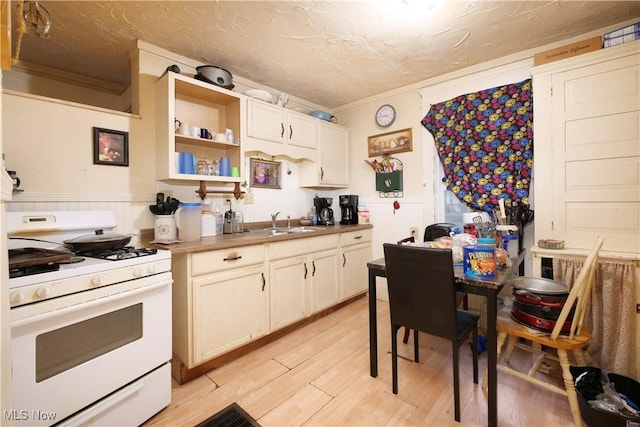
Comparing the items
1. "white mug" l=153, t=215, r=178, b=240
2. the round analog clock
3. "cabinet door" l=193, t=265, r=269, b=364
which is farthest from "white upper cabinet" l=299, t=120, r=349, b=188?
"white mug" l=153, t=215, r=178, b=240

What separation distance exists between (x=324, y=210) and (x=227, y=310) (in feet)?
5.38

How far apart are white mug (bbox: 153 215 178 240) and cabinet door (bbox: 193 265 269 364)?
435 millimetres

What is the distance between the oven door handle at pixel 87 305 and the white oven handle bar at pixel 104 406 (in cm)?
47

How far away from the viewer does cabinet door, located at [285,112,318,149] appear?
2.82 m

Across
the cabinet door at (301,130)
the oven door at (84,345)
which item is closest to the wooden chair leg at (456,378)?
the oven door at (84,345)

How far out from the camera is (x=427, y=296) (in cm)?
152

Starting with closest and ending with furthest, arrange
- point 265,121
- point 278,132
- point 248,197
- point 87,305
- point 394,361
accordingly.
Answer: point 87,305 → point 394,361 → point 265,121 → point 278,132 → point 248,197

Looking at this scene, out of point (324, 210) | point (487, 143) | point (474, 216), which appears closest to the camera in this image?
point (474, 216)

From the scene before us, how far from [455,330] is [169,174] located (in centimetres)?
212

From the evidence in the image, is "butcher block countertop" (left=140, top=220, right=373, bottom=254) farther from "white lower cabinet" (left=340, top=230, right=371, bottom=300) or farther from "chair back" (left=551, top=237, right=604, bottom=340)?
"chair back" (left=551, top=237, right=604, bottom=340)

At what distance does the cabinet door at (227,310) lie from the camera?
6.04 ft
